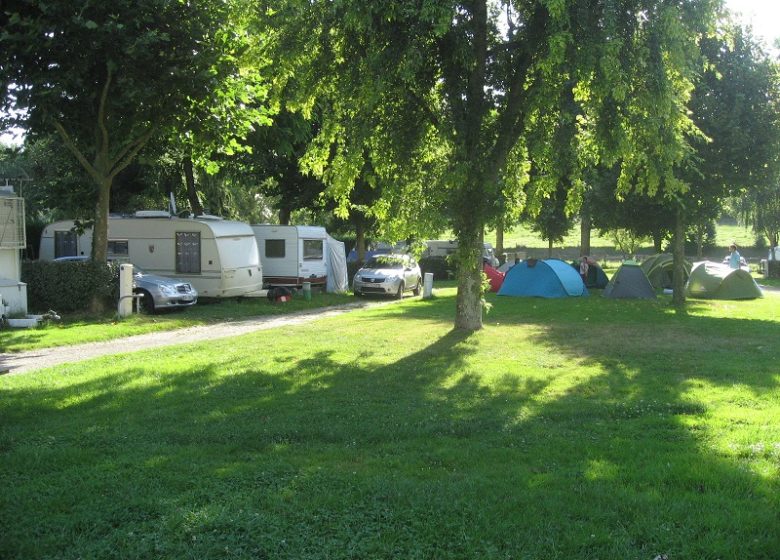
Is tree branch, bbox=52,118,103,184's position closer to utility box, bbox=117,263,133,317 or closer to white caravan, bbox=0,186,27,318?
white caravan, bbox=0,186,27,318

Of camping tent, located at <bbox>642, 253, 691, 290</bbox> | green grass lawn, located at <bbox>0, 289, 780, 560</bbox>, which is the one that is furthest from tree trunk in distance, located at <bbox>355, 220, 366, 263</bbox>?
green grass lawn, located at <bbox>0, 289, 780, 560</bbox>

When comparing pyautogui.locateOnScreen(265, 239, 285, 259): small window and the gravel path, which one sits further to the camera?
pyautogui.locateOnScreen(265, 239, 285, 259): small window

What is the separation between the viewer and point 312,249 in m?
24.2

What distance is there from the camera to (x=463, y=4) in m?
11.9

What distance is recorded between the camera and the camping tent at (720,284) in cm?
2367

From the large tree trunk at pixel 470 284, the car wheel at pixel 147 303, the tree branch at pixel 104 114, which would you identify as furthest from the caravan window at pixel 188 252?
the large tree trunk at pixel 470 284

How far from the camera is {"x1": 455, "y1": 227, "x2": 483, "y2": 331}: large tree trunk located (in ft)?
38.5

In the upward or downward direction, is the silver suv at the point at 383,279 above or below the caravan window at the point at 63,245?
below

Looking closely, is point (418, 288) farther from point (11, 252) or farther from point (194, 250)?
point (11, 252)

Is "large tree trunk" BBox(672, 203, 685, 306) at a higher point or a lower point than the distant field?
lower

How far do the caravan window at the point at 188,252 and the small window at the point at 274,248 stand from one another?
388 centimetres

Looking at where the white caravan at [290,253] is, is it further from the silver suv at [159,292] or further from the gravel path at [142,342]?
the silver suv at [159,292]

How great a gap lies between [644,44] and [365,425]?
8.01m

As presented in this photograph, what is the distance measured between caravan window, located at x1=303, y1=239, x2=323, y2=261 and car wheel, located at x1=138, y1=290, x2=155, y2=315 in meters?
7.23
